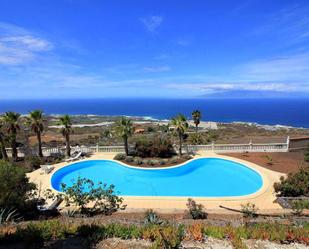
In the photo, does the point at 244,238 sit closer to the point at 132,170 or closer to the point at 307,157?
the point at 307,157

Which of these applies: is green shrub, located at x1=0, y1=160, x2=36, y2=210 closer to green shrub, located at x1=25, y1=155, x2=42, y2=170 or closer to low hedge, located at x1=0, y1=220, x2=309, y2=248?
low hedge, located at x1=0, y1=220, x2=309, y2=248

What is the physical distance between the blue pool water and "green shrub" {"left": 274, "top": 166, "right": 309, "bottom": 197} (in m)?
2.50

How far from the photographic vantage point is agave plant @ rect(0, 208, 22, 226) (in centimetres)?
1105

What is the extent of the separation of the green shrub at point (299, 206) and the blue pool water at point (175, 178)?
429 cm

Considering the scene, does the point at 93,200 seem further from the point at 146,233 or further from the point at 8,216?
the point at 146,233

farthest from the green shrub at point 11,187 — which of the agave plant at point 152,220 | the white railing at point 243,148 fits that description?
the white railing at point 243,148

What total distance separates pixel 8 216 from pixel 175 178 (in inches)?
536

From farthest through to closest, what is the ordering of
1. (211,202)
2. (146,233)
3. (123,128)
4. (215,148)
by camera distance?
(215,148) → (123,128) → (211,202) → (146,233)

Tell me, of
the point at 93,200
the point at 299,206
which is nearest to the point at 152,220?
the point at 93,200

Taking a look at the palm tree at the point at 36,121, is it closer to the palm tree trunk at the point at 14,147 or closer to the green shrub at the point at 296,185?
the palm tree trunk at the point at 14,147

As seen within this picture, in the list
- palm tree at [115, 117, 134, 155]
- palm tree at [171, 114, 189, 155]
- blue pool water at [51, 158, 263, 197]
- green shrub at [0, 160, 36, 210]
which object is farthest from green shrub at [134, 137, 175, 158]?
green shrub at [0, 160, 36, 210]

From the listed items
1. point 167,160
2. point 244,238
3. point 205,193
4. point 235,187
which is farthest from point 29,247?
point 167,160

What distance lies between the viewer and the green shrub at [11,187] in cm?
1169

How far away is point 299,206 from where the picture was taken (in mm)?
13703
